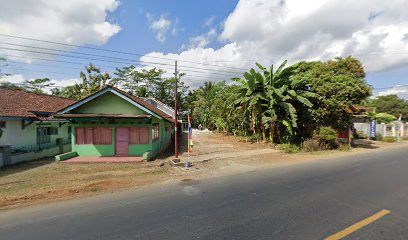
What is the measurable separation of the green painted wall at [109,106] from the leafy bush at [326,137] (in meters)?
13.4

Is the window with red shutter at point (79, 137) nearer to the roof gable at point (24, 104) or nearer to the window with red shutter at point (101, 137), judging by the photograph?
the window with red shutter at point (101, 137)

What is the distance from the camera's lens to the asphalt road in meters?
4.12

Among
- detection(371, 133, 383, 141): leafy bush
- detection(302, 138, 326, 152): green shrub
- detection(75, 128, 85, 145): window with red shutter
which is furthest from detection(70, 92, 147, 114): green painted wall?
detection(371, 133, 383, 141): leafy bush

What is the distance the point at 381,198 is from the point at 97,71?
36.2 meters

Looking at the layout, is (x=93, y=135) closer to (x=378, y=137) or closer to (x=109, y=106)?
(x=109, y=106)

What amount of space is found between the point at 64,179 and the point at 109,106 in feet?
19.6

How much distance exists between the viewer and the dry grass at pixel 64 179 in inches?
266

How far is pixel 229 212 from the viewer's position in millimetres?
5047

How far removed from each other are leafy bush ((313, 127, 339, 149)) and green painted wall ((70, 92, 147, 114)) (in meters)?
13.4

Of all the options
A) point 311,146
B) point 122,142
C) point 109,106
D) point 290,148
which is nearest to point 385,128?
point 311,146

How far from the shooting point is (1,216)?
17.2 ft

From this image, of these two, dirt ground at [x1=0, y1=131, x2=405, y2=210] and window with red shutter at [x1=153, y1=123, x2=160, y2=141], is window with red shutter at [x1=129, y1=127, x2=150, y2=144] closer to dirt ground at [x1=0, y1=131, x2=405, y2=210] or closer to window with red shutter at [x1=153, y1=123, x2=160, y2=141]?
window with red shutter at [x1=153, y1=123, x2=160, y2=141]

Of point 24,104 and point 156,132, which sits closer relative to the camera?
point 24,104

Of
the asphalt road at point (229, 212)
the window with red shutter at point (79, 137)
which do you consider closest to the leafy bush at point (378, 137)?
the asphalt road at point (229, 212)
